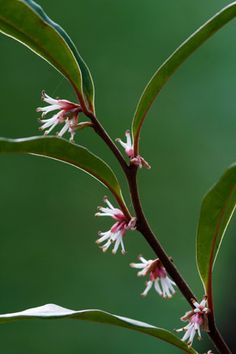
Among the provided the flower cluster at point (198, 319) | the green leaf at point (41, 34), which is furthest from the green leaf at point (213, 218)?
the green leaf at point (41, 34)

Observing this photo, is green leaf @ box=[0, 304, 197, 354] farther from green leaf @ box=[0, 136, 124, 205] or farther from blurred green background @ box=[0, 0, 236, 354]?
blurred green background @ box=[0, 0, 236, 354]

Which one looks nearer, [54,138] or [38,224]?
[54,138]

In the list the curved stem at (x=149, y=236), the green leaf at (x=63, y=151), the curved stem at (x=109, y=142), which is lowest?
the curved stem at (x=149, y=236)

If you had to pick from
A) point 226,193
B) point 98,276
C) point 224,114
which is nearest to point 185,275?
point 98,276

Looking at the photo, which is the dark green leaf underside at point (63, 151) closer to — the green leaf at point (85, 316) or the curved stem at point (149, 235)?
the curved stem at point (149, 235)

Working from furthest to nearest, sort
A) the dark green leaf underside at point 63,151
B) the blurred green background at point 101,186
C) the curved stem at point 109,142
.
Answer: the blurred green background at point 101,186
the curved stem at point 109,142
the dark green leaf underside at point 63,151

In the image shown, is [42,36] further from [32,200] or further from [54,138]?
[32,200]

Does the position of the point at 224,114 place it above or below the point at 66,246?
above
